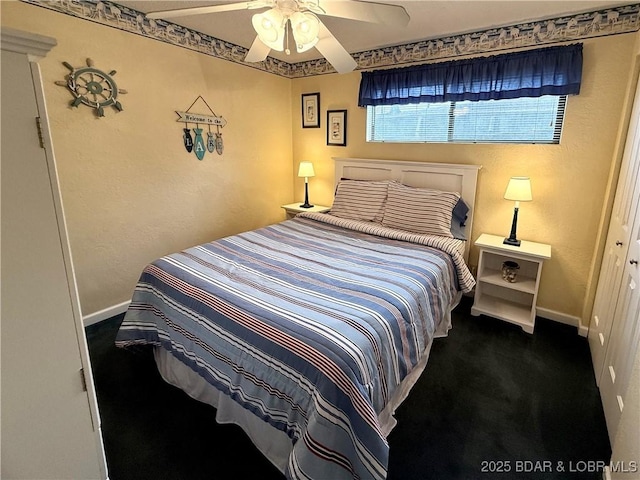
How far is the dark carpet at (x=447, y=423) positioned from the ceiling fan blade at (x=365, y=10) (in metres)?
2.08

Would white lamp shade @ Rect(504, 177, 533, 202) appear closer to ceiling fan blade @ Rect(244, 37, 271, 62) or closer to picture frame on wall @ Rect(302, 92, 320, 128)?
ceiling fan blade @ Rect(244, 37, 271, 62)

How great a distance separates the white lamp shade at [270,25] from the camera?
1574mm

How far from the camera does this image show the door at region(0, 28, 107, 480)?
86 centimetres

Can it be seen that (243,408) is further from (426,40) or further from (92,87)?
(426,40)

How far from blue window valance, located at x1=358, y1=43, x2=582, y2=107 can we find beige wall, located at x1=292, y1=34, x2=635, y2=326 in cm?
14

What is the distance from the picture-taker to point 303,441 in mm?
1219

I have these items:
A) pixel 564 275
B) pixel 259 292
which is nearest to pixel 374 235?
pixel 259 292

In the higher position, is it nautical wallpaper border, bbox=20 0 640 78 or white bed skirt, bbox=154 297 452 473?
nautical wallpaper border, bbox=20 0 640 78

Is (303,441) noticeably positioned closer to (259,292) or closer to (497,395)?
(259,292)

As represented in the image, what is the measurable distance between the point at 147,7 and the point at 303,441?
3.00 metres

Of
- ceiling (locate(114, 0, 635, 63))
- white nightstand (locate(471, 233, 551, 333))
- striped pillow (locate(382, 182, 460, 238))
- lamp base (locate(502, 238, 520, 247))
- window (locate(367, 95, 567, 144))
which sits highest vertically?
ceiling (locate(114, 0, 635, 63))

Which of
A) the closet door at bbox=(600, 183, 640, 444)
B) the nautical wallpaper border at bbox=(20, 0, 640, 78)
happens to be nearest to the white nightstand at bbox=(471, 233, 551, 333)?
the closet door at bbox=(600, 183, 640, 444)

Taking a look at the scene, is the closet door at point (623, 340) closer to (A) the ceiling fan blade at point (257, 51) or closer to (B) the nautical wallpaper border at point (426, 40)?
(B) the nautical wallpaper border at point (426, 40)

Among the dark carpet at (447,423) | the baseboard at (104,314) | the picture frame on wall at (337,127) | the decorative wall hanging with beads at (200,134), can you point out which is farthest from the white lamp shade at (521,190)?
the baseboard at (104,314)
